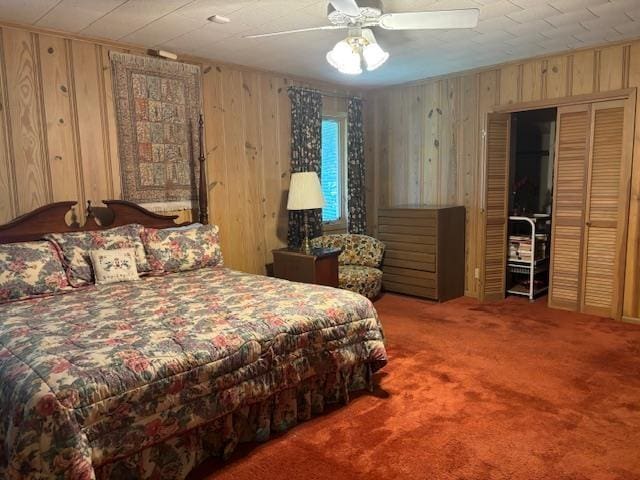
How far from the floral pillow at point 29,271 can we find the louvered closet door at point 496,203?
3855 millimetres

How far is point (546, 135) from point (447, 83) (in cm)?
185

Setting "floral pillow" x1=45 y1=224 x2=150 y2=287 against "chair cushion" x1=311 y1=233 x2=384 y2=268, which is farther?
"chair cushion" x1=311 y1=233 x2=384 y2=268

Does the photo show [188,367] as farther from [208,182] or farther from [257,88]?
[257,88]

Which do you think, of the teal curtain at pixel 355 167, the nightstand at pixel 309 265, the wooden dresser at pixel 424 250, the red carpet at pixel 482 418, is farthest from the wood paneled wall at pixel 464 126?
the nightstand at pixel 309 265

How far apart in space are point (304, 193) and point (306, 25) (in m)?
1.53

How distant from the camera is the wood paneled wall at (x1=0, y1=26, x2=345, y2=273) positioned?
124 inches

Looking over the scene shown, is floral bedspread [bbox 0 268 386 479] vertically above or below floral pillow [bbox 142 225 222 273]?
below

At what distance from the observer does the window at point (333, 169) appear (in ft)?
17.4

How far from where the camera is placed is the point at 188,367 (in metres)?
1.91

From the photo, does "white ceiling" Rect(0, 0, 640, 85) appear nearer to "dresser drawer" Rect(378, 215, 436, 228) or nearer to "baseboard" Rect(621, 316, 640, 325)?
"dresser drawer" Rect(378, 215, 436, 228)

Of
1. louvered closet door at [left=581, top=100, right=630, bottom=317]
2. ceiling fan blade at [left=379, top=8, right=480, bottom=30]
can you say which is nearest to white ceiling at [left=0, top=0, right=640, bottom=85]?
ceiling fan blade at [left=379, top=8, right=480, bottom=30]

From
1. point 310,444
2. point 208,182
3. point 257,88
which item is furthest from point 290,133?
point 310,444

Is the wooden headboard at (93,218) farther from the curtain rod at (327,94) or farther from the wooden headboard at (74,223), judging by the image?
the curtain rod at (327,94)

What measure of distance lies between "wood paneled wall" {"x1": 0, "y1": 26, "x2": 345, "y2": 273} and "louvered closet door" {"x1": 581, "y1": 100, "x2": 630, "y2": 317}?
9.74 feet
